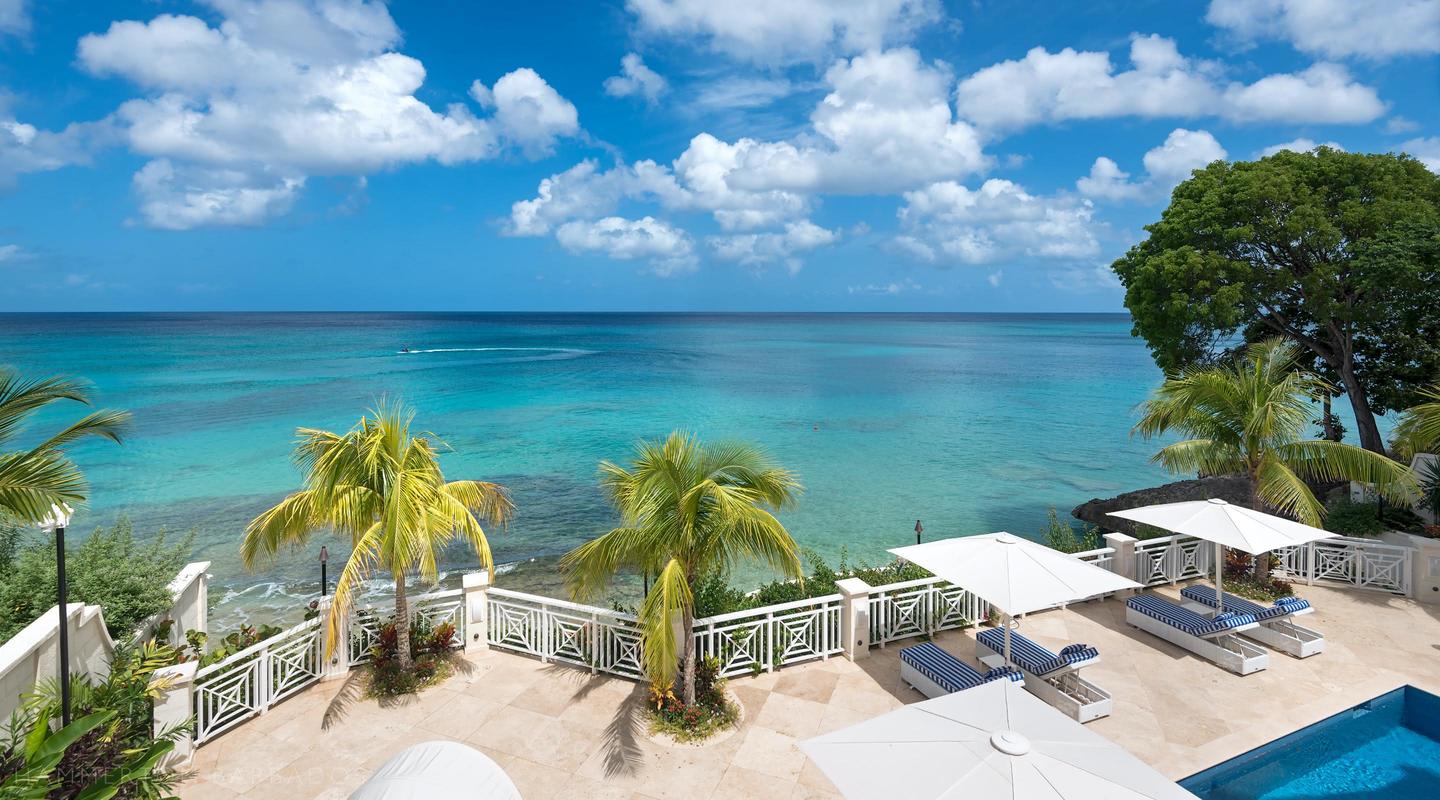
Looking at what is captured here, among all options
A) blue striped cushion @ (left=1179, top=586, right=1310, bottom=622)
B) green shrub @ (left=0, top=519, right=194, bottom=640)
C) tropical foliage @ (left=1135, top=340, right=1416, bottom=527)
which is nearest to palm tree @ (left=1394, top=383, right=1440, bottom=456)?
tropical foliage @ (left=1135, top=340, right=1416, bottom=527)

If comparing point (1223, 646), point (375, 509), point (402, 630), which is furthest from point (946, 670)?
Answer: point (375, 509)

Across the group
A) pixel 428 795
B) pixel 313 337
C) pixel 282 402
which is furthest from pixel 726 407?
pixel 313 337

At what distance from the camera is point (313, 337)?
101m

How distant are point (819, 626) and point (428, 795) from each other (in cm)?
580

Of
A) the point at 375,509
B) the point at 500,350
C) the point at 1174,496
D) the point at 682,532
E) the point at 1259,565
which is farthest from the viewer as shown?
the point at 500,350

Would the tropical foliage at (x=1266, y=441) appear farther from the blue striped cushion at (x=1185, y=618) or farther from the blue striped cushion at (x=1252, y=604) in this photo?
the blue striped cushion at (x=1185, y=618)

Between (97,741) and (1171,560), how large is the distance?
13.6m

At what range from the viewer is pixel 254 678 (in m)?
7.45

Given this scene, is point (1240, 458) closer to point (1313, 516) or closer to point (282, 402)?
point (1313, 516)

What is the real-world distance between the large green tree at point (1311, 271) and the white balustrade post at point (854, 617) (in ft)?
41.8

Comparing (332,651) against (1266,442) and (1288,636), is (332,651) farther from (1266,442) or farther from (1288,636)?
(1266,442)

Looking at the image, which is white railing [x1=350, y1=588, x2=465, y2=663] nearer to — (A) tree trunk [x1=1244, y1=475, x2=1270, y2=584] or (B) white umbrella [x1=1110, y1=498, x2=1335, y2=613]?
(B) white umbrella [x1=1110, y1=498, x2=1335, y2=613]

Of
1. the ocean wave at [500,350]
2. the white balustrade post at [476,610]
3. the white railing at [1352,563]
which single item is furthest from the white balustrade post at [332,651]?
the ocean wave at [500,350]

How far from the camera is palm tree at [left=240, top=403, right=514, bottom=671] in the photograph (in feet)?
23.7
